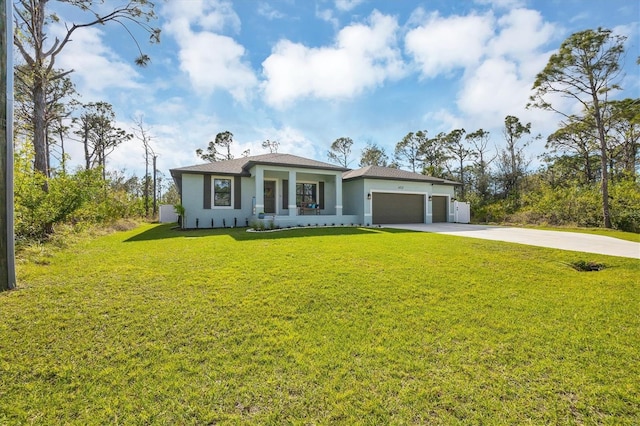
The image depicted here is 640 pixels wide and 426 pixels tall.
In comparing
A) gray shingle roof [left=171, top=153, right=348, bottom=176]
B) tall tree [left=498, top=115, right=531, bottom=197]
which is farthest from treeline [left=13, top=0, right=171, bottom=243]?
tall tree [left=498, top=115, right=531, bottom=197]

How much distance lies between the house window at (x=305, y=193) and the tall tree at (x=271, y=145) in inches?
785

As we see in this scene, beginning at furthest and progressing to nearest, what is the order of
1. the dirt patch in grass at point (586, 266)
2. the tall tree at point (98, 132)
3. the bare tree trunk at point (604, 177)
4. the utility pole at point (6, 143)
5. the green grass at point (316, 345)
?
1. the tall tree at point (98, 132)
2. the bare tree trunk at point (604, 177)
3. the dirt patch in grass at point (586, 266)
4. the utility pole at point (6, 143)
5. the green grass at point (316, 345)

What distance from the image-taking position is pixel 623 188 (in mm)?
15555

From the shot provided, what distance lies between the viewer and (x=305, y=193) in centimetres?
1722

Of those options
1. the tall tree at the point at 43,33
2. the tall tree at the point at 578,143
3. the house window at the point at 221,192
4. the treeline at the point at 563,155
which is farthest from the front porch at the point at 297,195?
the tall tree at the point at 578,143

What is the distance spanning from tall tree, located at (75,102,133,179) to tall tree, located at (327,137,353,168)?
80.8ft

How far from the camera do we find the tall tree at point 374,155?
3884 centimetres

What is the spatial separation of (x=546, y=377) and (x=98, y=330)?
4852mm

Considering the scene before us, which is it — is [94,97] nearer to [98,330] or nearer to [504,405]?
[98,330]

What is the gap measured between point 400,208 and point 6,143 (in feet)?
55.4

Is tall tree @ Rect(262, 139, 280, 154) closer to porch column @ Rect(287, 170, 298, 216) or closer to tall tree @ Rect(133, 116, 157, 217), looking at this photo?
tall tree @ Rect(133, 116, 157, 217)

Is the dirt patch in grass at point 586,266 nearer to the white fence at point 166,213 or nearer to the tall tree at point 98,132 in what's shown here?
the white fence at point 166,213

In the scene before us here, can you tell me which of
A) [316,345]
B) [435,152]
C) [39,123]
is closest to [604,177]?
[316,345]

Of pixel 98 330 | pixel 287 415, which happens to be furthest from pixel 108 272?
pixel 287 415
